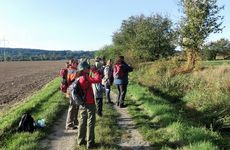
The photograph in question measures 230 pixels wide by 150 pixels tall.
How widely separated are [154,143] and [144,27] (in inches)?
1289

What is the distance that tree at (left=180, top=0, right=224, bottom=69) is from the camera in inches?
1388

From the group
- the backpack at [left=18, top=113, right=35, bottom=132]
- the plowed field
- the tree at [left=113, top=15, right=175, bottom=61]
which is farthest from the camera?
the tree at [left=113, top=15, right=175, bottom=61]

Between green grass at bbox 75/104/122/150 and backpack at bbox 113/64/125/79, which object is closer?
green grass at bbox 75/104/122/150

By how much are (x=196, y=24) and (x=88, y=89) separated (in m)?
26.7

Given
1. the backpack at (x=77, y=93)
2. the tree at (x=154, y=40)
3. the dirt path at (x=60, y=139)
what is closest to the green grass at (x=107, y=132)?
the dirt path at (x=60, y=139)

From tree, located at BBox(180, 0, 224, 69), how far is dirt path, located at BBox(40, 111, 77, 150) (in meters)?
24.4

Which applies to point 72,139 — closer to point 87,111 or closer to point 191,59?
point 87,111

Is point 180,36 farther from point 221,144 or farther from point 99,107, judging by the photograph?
point 221,144

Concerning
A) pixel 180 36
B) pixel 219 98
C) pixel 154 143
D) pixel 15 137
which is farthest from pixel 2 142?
pixel 180 36

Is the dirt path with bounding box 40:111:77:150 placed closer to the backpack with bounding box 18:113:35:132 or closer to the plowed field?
the backpack with bounding box 18:113:35:132

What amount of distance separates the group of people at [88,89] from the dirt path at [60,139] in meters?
0.32

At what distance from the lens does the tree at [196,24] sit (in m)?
35.2

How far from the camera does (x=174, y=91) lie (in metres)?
22.1

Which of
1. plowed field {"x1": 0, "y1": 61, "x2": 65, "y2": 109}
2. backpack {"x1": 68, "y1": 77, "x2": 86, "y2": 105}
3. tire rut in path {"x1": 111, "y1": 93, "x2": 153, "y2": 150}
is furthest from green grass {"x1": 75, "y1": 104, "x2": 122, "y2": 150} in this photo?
plowed field {"x1": 0, "y1": 61, "x2": 65, "y2": 109}
